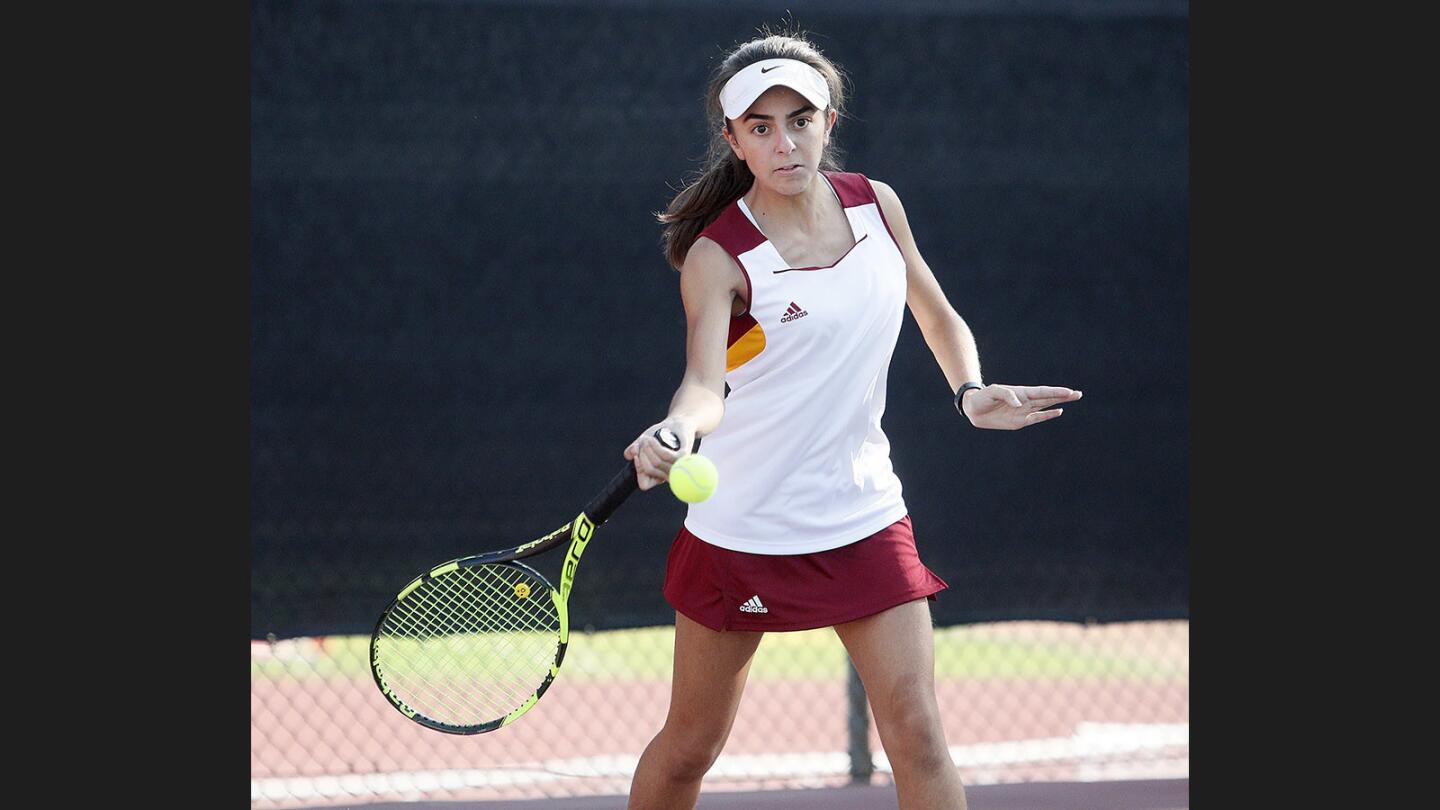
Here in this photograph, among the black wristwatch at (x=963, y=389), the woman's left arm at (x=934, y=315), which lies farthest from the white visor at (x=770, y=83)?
the black wristwatch at (x=963, y=389)

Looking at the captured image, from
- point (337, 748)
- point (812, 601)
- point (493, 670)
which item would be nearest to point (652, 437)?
point (812, 601)

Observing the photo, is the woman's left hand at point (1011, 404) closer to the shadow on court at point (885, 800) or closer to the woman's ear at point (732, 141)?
the woman's ear at point (732, 141)

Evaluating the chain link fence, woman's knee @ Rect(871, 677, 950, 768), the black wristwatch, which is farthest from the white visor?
the chain link fence

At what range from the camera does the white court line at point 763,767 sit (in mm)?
3586

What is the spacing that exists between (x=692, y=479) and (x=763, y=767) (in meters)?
1.82

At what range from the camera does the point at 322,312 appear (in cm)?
346

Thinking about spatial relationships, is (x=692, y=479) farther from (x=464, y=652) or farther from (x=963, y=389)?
(x=464, y=652)

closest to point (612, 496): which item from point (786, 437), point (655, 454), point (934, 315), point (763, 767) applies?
point (655, 454)

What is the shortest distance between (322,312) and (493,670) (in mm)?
982

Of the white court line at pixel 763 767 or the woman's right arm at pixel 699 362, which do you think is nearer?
the woman's right arm at pixel 699 362

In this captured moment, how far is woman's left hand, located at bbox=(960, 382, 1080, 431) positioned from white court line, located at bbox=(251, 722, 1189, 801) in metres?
1.40

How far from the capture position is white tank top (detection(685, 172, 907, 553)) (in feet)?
8.09

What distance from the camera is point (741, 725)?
4258 mm

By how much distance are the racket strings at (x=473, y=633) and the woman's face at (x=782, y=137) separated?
76 centimetres
